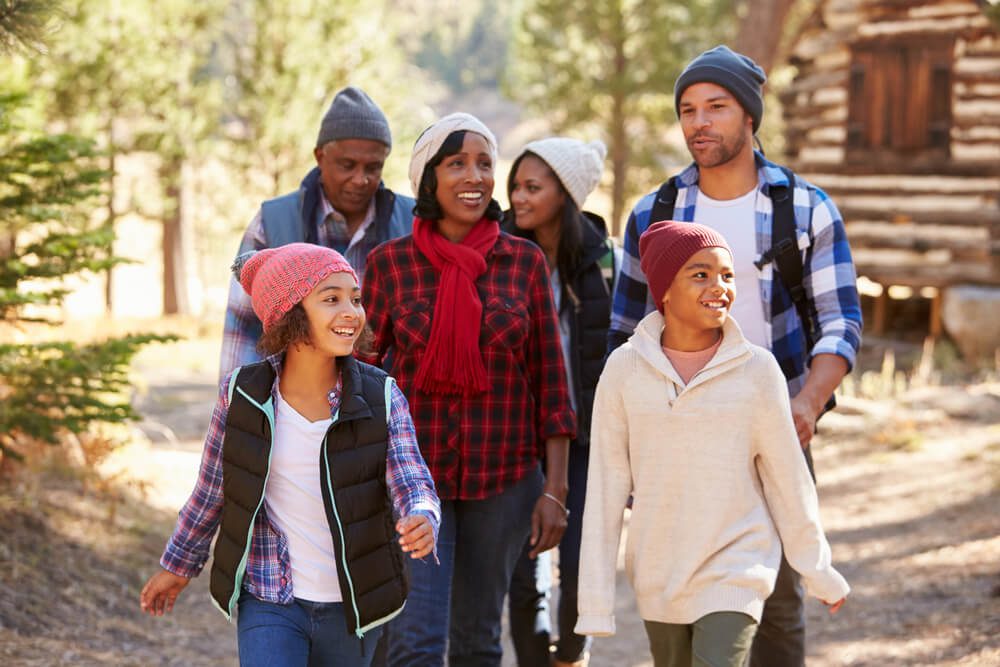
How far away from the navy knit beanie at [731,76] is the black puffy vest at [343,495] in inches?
71.0

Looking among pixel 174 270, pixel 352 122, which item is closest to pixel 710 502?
pixel 352 122

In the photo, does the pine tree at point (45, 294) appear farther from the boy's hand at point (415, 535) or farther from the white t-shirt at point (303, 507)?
the boy's hand at point (415, 535)

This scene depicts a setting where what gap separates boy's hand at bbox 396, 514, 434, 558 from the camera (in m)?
3.36

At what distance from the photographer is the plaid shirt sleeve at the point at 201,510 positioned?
11.9 ft

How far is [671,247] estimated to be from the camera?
3826 millimetres

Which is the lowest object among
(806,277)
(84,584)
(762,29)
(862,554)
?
(862,554)

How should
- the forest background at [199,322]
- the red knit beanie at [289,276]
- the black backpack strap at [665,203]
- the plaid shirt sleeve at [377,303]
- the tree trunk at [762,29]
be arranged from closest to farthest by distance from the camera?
the red knit beanie at [289,276] < the plaid shirt sleeve at [377,303] < the black backpack strap at [665,203] < the forest background at [199,322] < the tree trunk at [762,29]

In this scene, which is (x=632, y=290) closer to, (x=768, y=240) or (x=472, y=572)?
(x=768, y=240)

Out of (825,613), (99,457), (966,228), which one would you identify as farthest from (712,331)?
(966,228)

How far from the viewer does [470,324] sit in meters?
4.25

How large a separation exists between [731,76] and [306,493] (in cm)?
221

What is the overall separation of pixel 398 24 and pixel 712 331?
1938 centimetres

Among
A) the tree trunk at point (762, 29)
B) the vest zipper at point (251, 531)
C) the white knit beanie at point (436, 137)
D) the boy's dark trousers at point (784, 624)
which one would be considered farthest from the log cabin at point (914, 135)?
the vest zipper at point (251, 531)

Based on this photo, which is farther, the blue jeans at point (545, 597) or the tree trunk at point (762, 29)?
the tree trunk at point (762, 29)
